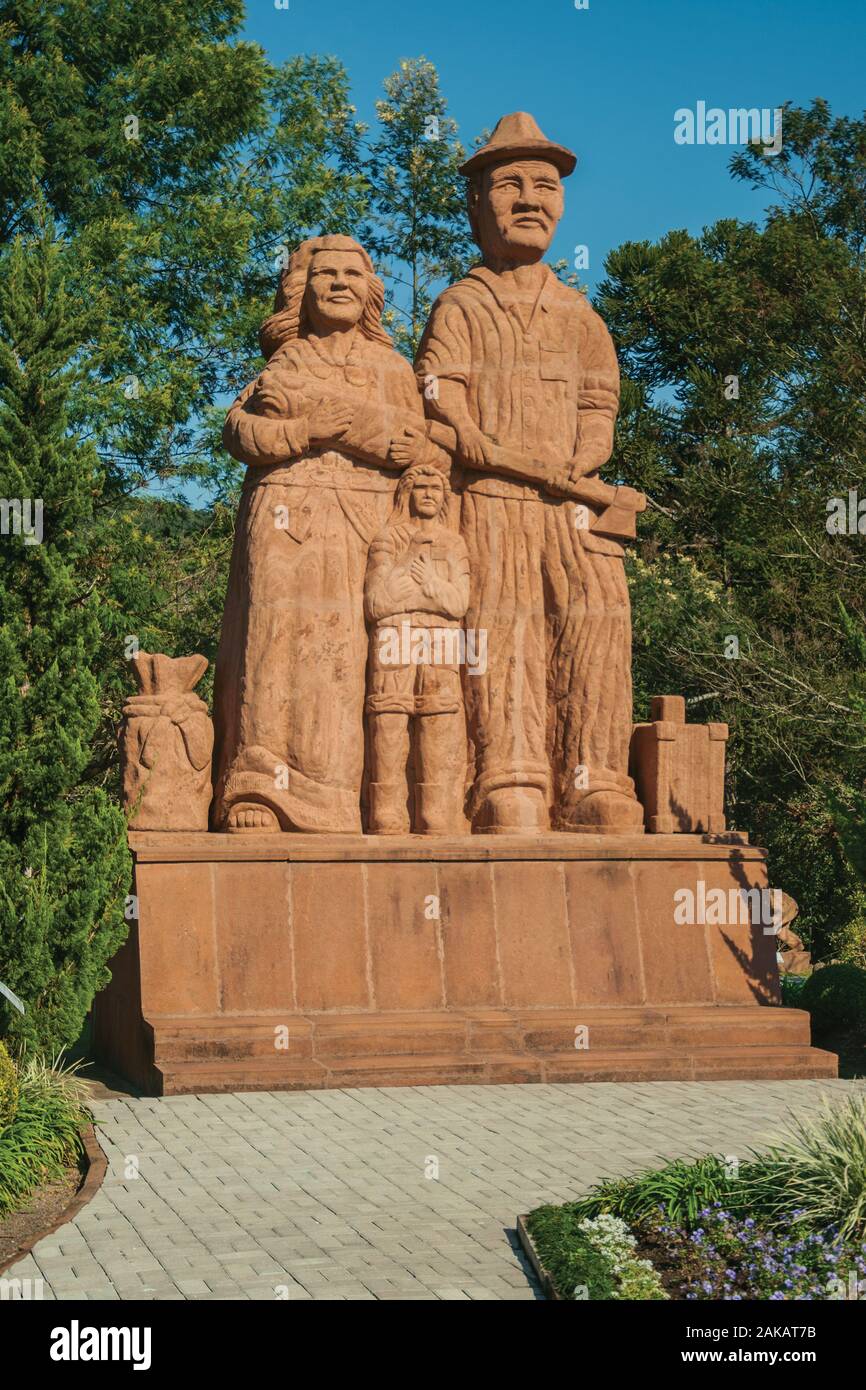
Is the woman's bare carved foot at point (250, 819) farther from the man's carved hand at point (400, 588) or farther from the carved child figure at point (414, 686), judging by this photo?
the man's carved hand at point (400, 588)

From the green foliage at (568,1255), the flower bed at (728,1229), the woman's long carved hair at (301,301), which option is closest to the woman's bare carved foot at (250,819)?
the woman's long carved hair at (301,301)

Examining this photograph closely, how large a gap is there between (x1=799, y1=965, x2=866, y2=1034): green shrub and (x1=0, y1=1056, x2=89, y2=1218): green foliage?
5936mm

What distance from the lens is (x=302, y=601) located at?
35.5ft

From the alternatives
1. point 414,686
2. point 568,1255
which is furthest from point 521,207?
point 568,1255

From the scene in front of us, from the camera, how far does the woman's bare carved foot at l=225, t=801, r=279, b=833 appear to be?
414 inches

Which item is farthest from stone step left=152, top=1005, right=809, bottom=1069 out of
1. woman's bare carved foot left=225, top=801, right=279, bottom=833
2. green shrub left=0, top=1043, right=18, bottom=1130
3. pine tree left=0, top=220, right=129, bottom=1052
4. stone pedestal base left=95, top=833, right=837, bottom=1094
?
green shrub left=0, top=1043, right=18, bottom=1130

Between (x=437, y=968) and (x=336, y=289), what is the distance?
4470 mm

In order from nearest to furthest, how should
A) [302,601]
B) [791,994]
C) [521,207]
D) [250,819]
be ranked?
[250,819], [302,601], [521,207], [791,994]

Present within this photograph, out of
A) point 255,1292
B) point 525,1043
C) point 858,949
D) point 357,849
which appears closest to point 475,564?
point 357,849

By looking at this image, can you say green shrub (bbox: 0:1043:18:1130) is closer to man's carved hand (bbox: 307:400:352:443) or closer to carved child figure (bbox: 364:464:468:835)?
carved child figure (bbox: 364:464:468:835)

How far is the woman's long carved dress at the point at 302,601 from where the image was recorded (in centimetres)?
1072

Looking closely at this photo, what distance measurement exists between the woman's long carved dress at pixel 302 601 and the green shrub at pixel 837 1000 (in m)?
4.01

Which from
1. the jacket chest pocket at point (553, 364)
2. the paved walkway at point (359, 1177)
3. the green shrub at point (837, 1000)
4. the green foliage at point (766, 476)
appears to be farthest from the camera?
the green foliage at point (766, 476)

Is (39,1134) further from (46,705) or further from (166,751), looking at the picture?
(166,751)
